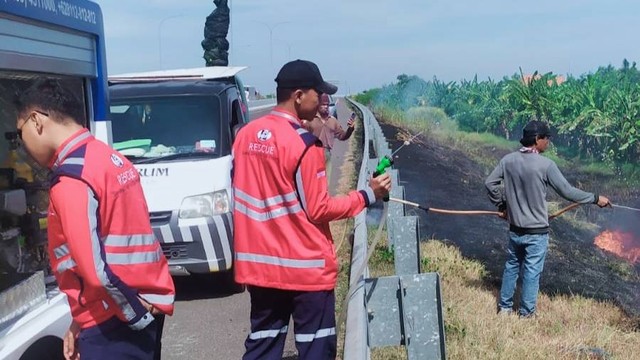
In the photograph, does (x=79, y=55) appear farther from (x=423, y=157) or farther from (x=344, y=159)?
(x=423, y=157)

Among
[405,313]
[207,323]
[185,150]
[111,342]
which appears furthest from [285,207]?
[185,150]

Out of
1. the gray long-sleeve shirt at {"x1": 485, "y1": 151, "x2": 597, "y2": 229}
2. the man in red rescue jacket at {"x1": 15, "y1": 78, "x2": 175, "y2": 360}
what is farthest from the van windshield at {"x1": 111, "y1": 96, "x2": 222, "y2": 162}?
the man in red rescue jacket at {"x1": 15, "y1": 78, "x2": 175, "y2": 360}

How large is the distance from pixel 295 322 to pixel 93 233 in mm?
1560

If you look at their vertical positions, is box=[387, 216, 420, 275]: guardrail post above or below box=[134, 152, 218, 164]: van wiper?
below

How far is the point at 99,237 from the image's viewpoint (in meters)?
3.03

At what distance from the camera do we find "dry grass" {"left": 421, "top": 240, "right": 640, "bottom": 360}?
5781mm

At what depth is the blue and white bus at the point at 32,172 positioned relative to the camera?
3346mm

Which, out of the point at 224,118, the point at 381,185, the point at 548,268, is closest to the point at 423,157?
the point at 548,268

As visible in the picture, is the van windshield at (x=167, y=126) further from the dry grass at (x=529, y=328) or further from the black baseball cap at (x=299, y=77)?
the black baseball cap at (x=299, y=77)

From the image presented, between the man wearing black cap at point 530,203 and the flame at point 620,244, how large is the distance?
588 centimetres

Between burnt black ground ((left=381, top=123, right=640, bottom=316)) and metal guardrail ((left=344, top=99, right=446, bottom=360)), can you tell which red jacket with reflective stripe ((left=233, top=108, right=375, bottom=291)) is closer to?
metal guardrail ((left=344, top=99, right=446, bottom=360))

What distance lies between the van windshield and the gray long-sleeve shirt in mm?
2849

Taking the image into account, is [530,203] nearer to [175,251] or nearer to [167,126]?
[175,251]

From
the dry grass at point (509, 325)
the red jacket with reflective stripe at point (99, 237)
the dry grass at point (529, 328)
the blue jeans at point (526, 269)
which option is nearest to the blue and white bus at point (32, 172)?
the red jacket with reflective stripe at point (99, 237)
